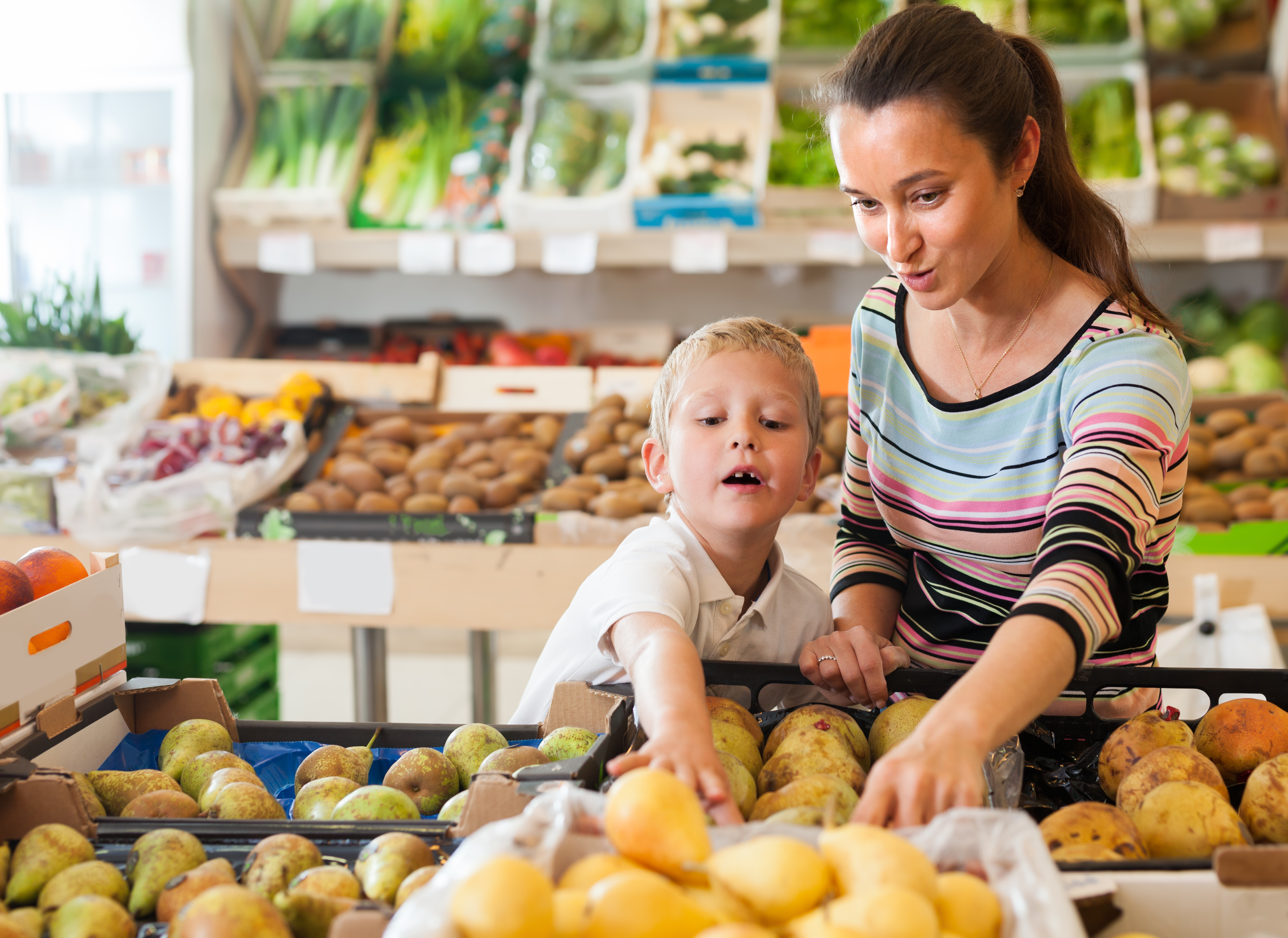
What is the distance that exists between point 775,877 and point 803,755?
0.36m

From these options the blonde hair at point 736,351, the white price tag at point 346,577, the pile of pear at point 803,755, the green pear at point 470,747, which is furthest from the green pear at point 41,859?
the white price tag at point 346,577

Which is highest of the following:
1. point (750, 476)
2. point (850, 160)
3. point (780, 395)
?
point (850, 160)

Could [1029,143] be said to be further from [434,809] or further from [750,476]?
[434,809]

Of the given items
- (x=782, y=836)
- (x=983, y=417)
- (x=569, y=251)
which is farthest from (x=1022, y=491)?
(x=569, y=251)

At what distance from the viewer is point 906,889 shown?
68 cm

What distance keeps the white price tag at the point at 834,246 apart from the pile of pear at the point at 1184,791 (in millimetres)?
2269

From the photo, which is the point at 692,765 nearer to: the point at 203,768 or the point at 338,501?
the point at 203,768

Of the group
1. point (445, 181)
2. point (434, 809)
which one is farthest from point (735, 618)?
point (445, 181)

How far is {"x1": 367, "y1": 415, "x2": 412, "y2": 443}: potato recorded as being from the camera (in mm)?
3178

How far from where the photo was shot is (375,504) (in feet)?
9.04

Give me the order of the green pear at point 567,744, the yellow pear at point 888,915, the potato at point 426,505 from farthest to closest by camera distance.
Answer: the potato at point 426,505, the green pear at point 567,744, the yellow pear at point 888,915

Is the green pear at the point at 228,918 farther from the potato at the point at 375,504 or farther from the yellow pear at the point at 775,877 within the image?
the potato at the point at 375,504

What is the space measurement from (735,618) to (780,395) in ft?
1.00

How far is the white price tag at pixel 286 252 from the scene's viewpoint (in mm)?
3553
